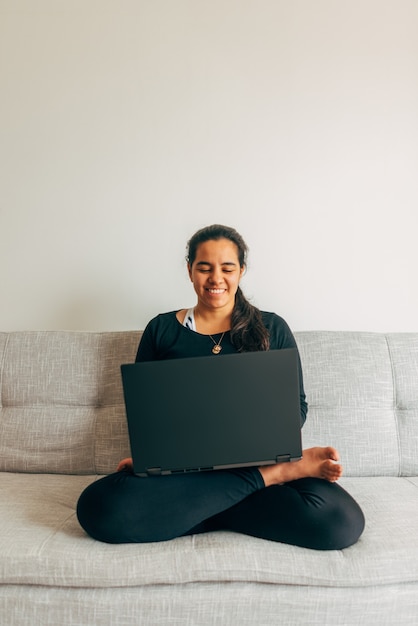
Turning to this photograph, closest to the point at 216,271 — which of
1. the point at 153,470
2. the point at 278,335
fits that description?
the point at 278,335

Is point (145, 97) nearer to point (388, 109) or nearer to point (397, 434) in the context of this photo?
point (388, 109)

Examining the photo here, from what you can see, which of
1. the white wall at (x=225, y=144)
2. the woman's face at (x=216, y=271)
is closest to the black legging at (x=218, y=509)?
the woman's face at (x=216, y=271)

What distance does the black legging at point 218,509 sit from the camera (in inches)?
45.9

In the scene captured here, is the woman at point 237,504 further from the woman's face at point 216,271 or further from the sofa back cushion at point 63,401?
the sofa back cushion at point 63,401

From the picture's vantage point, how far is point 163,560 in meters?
1.12

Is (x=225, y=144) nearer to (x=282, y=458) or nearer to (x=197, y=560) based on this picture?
(x=282, y=458)

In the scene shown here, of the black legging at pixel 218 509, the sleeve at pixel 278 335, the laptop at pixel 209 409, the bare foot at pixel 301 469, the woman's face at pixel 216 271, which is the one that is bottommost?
the black legging at pixel 218 509

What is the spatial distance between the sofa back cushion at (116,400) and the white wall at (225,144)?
28 cm

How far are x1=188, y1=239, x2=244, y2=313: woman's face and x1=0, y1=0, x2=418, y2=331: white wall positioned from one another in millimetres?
429

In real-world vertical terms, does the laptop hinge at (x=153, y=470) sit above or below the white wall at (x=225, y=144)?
below

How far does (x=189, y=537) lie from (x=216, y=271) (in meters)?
0.69

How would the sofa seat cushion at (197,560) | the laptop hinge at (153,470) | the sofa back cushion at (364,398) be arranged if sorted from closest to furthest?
the sofa seat cushion at (197,560), the laptop hinge at (153,470), the sofa back cushion at (364,398)

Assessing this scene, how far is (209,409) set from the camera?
1.18 m

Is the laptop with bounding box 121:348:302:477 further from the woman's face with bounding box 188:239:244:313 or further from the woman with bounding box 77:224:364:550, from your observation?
the woman's face with bounding box 188:239:244:313
